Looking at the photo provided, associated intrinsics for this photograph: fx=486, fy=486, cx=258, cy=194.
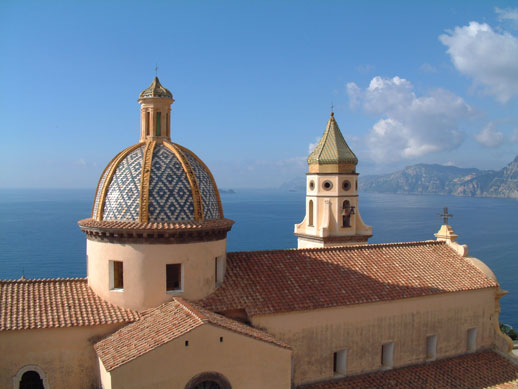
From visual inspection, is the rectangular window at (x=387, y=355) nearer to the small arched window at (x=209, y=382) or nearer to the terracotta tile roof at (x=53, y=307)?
the small arched window at (x=209, y=382)

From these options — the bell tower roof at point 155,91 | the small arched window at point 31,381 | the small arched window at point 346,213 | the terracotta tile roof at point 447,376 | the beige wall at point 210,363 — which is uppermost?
the bell tower roof at point 155,91

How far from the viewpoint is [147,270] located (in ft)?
49.1

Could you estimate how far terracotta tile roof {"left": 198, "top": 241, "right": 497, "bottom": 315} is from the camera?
16203 mm

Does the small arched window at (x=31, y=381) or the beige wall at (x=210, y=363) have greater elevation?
the beige wall at (x=210, y=363)

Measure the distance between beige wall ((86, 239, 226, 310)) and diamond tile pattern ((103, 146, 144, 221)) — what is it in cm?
96

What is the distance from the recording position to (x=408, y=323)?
18.5m

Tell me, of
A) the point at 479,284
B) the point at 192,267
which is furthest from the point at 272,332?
the point at 479,284

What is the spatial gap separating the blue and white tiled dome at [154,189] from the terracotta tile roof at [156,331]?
9.25ft

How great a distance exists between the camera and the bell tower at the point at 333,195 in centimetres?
2750

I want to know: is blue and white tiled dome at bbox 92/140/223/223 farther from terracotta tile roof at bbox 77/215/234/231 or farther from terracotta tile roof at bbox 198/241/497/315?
terracotta tile roof at bbox 198/241/497/315

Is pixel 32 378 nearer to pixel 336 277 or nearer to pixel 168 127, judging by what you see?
pixel 168 127

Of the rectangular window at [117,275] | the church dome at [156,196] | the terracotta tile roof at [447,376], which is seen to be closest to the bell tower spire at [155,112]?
the church dome at [156,196]

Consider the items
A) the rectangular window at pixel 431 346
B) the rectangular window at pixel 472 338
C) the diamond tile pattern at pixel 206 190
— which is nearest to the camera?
the diamond tile pattern at pixel 206 190

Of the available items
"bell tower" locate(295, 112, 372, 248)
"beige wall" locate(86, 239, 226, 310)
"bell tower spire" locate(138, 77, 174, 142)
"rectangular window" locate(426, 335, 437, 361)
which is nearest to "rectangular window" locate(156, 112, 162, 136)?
"bell tower spire" locate(138, 77, 174, 142)
